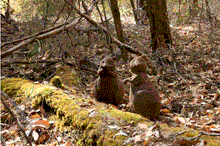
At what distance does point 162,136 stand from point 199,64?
4.12 metres

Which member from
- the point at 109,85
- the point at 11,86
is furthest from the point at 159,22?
the point at 11,86

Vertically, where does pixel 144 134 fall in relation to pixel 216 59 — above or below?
below

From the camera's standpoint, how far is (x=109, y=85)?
3518mm

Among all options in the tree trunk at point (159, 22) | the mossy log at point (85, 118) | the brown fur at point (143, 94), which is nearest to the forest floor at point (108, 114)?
the mossy log at point (85, 118)

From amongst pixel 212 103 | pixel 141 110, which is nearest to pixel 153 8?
pixel 212 103

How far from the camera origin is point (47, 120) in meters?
2.73

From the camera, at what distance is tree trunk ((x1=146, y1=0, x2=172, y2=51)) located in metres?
5.66

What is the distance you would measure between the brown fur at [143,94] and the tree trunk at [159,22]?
3.03 meters

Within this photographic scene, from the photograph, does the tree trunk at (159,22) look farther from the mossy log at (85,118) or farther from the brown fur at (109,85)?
the mossy log at (85,118)

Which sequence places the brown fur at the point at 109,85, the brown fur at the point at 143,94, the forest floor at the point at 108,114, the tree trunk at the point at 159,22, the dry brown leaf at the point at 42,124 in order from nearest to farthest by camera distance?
the forest floor at the point at 108,114, the dry brown leaf at the point at 42,124, the brown fur at the point at 143,94, the brown fur at the point at 109,85, the tree trunk at the point at 159,22

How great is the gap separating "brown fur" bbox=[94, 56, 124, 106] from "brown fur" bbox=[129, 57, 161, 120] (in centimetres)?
51

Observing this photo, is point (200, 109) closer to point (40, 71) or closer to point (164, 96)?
point (164, 96)

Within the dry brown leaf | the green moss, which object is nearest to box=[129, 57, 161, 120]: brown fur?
the dry brown leaf

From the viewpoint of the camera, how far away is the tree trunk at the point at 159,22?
5.66 metres
